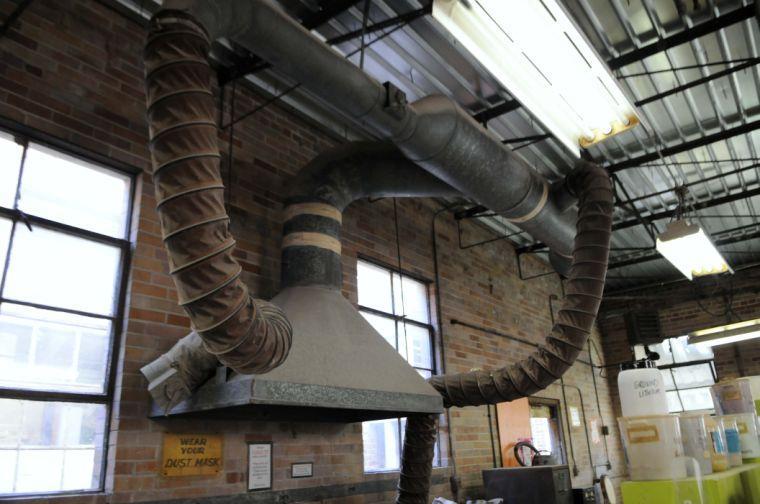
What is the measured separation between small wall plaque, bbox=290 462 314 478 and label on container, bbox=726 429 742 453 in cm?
A: 262

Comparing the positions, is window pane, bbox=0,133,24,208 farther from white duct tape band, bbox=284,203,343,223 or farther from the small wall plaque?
the small wall plaque

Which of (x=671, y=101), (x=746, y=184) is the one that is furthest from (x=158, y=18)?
(x=746, y=184)

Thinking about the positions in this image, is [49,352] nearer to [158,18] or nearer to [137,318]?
[137,318]

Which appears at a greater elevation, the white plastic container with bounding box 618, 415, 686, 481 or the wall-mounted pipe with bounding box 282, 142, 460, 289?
the wall-mounted pipe with bounding box 282, 142, 460, 289

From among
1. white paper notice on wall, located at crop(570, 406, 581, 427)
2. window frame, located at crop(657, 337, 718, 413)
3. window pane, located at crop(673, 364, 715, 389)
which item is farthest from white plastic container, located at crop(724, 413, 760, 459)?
window pane, located at crop(673, 364, 715, 389)

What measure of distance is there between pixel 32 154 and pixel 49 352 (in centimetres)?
105

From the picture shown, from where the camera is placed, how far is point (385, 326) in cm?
520

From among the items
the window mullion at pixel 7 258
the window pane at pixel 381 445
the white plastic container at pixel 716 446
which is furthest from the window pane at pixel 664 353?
the window mullion at pixel 7 258

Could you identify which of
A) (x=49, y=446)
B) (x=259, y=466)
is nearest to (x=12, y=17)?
(x=49, y=446)

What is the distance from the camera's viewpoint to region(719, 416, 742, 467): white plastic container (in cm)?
209

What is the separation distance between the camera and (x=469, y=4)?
239 centimetres

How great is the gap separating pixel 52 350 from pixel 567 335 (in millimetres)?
3083

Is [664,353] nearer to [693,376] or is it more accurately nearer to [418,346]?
[693,376]

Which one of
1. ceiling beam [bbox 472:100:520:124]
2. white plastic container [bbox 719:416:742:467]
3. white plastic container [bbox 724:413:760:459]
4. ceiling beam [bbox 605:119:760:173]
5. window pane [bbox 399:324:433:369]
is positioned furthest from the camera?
window pane [bbox 399:324:433:369]
